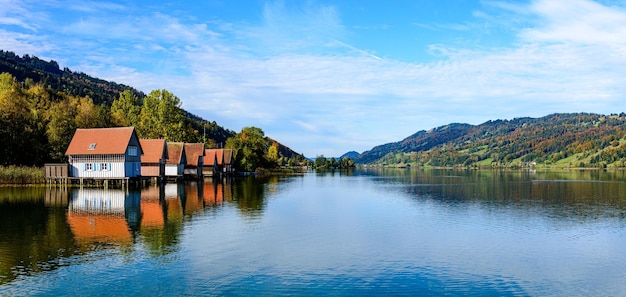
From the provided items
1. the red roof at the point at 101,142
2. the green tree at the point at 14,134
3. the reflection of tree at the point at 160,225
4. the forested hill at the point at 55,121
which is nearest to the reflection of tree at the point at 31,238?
the reflection of tree at the point at 160,225

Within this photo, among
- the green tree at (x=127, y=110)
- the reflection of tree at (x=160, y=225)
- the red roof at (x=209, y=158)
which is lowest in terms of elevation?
the reflection of tree at (x=160, y=225)

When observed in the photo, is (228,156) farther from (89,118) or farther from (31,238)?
(31,238)

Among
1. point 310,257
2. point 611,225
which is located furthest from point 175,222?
point 611,225

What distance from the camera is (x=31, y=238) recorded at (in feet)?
75.1

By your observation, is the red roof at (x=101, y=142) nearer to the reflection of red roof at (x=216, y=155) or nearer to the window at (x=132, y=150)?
the window at (x=132, y=150)

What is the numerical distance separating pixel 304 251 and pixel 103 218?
15.5 metres

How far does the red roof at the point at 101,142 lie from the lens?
59.5 metres

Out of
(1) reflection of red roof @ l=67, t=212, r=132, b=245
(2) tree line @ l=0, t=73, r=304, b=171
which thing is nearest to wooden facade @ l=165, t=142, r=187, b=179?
(2) tree line @ l=0, t=73, r=304, b=171

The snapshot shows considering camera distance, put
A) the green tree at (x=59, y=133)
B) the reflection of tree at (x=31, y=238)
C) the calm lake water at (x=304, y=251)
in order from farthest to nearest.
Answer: the green tree at (x=59, y=133), the reflection of tree at (x=31, y=238), the calm lake water at (x=304, y=251)

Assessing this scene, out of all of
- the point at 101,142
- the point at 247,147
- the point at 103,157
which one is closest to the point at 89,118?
the point at 101,142

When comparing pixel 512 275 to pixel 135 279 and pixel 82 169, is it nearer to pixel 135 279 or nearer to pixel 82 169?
pixel 135 279

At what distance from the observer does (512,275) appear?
1764 centimetres

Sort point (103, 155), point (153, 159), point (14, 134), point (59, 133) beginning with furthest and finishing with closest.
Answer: point (153, 159)
point (59, 133)
point (14, 134)
point (103, 155)

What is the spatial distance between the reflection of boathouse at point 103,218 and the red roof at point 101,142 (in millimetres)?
15748
